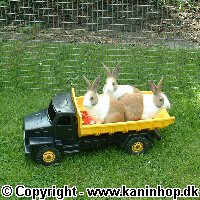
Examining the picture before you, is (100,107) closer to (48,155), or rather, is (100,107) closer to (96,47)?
(48,155)

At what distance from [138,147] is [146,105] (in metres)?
0.35

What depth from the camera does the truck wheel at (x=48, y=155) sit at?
3.80m

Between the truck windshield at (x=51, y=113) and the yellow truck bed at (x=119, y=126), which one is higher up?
the truck windshield at (x=51, y=113)

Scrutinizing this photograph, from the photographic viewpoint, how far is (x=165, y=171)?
150 inches

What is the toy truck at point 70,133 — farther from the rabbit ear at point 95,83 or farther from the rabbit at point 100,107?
the rabbit ear at point 95,83

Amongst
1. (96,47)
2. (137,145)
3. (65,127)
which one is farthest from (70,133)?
(96,47)

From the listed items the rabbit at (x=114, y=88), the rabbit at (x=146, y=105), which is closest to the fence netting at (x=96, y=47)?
the rabbit at (x=114, y=88)

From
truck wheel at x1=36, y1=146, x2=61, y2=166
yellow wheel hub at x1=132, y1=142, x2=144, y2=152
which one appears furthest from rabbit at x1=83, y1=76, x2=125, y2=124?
truck wheel at x1=36, y1=146, x2=61, y2=166

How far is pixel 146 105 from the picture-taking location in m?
4.00

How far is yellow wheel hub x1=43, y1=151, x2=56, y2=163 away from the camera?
3814mm

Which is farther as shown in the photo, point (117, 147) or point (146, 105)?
point (117, 147)

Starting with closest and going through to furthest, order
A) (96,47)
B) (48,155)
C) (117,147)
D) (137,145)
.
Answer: (48,155) < (137,145) < (117,147) < (96,47)

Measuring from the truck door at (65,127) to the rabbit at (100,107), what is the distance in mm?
180

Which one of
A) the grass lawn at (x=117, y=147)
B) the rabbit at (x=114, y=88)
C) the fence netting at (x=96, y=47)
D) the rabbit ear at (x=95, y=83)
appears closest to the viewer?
the grass lawn at (x=117, y=147)
